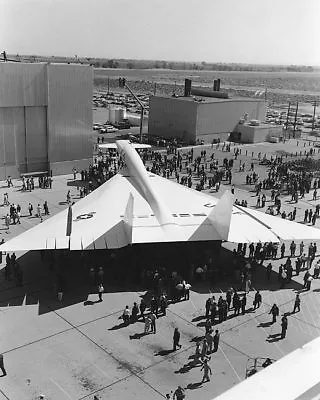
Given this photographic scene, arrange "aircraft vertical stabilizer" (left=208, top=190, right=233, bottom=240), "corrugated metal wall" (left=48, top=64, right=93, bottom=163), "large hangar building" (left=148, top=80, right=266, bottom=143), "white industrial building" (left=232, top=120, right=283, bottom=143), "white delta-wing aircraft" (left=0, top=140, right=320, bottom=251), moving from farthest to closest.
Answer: "white industrial building" (left=232, top=120, right=283, bottom=143) < "large hangar building" (left=148, top=80, right=266, bottom=143) < "corrugated metal wall" (left=48, top=64, right=93, bottom=163) < "white delta-wing aircraft" (left=0, top=140, right=320, bottom=251) < "aircraft vertical stabilizer" (left=208, top=190, right=233, bottom=240)

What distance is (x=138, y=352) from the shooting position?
16.8 metres

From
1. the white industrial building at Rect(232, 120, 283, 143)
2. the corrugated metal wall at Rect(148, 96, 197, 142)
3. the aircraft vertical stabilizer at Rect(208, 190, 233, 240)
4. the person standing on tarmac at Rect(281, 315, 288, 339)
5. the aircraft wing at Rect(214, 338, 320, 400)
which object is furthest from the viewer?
the white industrial building at Rect(232, 120, 283, 143)

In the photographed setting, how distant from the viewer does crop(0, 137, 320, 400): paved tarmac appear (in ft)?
48.5

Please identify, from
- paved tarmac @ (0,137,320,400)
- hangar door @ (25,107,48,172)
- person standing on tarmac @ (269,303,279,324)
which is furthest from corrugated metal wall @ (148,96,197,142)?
Answer: person standing on tarmac @ (269,303,279,324)

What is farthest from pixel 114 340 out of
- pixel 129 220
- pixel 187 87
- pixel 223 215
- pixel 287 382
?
pixel 187 87

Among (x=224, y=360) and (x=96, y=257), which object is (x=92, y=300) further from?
(x=224, y=360)

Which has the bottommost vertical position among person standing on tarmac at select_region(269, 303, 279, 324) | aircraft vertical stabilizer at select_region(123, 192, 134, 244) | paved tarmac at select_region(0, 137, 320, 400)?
paved tarmac at select_region(0, 137, 320, 400)

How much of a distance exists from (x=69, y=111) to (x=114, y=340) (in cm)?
3157

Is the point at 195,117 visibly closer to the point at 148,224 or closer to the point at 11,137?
the point at 11,137

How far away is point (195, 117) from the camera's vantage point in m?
65.1

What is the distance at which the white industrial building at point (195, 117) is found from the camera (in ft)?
215

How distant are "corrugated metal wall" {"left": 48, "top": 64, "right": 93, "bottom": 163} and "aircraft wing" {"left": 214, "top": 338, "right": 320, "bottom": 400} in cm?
4210

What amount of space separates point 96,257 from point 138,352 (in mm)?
8584

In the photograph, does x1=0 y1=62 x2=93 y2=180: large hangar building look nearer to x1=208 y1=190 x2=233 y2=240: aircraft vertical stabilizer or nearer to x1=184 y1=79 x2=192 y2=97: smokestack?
x1=208 y1=190 x2=233 y2=240: aircraft vertical stabilizer
